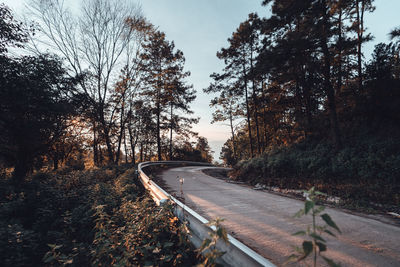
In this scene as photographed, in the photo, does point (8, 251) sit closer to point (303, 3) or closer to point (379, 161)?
point (379, 161)

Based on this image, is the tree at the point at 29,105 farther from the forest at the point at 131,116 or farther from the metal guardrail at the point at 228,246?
the metal guardrail at the point at 228,246

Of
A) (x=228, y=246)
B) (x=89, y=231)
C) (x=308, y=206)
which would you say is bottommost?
(x=89, y=231)

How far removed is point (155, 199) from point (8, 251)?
2.88 meters

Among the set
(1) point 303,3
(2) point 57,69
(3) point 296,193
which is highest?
(1) point 303,3

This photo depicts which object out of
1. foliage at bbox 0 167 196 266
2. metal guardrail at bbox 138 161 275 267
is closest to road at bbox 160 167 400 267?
metal guardrail at bbox 138 161 275 267

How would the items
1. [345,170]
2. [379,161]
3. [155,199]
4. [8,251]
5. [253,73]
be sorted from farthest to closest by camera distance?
[253,73] < [345,170] < [379,161] < [155,199] < [8,251]

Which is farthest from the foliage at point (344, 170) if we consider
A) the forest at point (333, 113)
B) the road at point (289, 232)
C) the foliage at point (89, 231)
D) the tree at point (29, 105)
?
the tree at point (29, 105)

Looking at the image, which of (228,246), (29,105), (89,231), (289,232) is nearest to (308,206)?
(228,246)

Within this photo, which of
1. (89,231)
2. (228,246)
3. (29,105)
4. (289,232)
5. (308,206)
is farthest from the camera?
(29,105)

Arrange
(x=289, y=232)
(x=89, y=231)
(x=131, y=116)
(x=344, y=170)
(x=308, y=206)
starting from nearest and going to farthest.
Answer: (x=308, y=206) → (x=289, y=232) → (x=89, y=231) → (x=344, y=170) → (x=131, y=116)

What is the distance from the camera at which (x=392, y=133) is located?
8.76 m

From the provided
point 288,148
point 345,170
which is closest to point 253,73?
point 288,148

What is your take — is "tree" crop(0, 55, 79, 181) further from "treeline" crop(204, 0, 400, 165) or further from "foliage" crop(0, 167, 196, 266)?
"treeline" crop(204, 0, 400, 165)

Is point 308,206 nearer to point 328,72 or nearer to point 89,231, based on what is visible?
point 89,231
